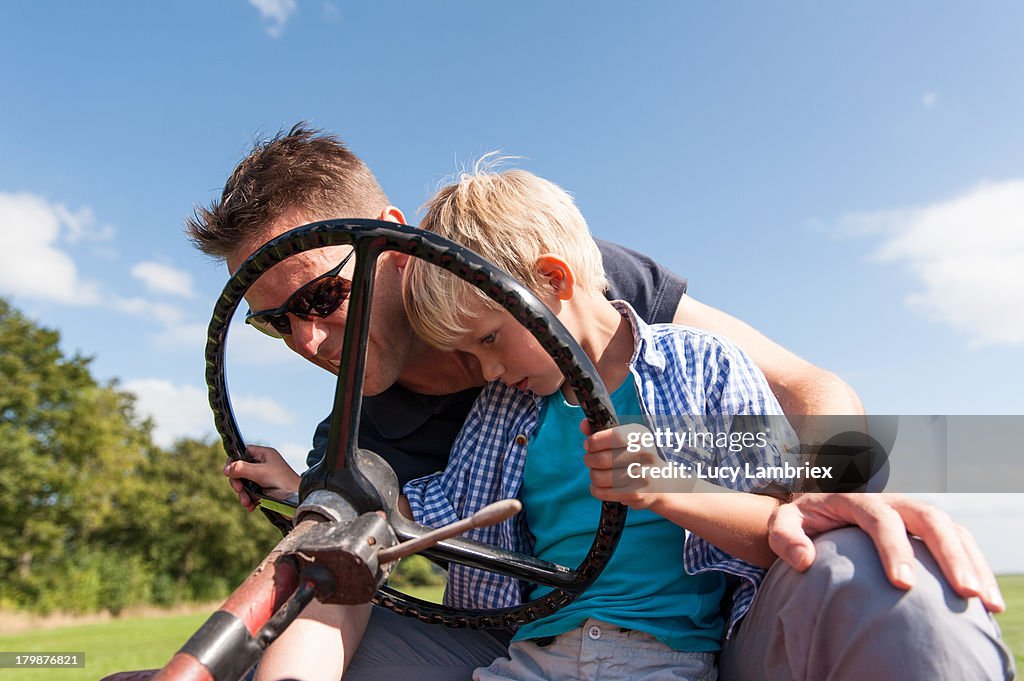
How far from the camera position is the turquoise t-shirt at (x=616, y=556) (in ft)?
4.62

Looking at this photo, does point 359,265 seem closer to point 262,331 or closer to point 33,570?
point 262,331

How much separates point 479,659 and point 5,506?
93.6 ft

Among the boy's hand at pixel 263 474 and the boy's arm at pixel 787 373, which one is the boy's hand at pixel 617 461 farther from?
the boy's arm at pixel 787 373

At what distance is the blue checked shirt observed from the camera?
4.53 feet

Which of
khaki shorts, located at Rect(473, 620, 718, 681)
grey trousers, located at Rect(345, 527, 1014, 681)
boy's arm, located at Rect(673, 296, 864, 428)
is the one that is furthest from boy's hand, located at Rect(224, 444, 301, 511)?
boy's arm, located at Rect(673, 296, 864, 428)

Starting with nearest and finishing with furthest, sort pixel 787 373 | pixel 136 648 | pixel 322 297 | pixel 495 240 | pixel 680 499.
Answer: pixel 680 499 → pixel 495 240 → pixel 322 297 → pixel 787 373 → pixel 136 648

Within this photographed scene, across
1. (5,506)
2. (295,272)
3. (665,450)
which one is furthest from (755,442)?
(5,506)

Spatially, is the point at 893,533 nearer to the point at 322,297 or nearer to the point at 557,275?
the point at 557,275

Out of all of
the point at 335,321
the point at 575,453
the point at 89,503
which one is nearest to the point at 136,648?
the point at 335,321

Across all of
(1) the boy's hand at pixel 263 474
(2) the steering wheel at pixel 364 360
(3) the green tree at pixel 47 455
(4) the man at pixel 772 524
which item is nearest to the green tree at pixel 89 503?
(3) the green tree at pixel 47 455

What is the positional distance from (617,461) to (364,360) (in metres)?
0.37

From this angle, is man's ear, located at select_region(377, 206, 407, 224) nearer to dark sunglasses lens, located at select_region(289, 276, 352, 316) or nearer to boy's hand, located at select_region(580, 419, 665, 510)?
dark sunglasses lens, located at select_region(289, 276, 352, 316)

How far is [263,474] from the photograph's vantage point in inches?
56.1

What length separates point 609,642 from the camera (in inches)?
54.6
